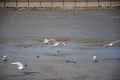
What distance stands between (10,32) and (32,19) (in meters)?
1.48

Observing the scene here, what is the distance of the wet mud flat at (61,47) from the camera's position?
10.7 ft

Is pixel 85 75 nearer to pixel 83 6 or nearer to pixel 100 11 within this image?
pixel 100 11

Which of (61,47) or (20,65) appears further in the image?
(61,47)

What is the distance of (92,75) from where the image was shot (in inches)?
124

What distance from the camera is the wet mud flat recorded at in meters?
3.27

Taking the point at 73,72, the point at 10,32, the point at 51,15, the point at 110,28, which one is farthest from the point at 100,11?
the point at 73,72

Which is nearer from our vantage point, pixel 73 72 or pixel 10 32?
pixel 73 72

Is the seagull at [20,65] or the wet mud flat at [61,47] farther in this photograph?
the seagull at [20,65]

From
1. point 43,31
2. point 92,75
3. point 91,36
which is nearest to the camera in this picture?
point 92,75

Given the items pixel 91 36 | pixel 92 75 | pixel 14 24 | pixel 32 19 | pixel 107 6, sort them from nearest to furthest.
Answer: pixel 92 75 → pixel 91 36 → pixel 14 24 → pixel 32 19 → pixel 107 6

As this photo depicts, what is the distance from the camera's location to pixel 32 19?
22.4 feet

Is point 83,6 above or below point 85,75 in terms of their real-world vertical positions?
above

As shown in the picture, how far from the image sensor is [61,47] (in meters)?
4.66

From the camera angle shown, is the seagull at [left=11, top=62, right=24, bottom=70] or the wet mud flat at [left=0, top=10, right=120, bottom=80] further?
the seagull at [left=11, top=62, right=24, bottom=70]
